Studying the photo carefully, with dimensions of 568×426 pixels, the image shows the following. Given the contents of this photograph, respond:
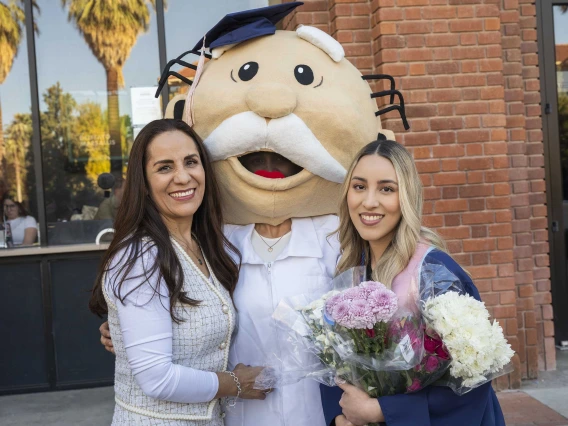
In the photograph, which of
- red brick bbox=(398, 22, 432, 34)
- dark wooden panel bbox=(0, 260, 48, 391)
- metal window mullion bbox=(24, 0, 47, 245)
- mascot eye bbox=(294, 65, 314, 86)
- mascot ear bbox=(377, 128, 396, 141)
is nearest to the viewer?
mascot eye bbox=(294, 65, 314, 86)

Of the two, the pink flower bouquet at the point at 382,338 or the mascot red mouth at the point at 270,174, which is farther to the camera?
the mascot red mouth at the point at 270,174

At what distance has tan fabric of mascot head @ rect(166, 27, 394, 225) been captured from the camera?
2744mm

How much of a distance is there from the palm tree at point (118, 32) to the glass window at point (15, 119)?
0.58 metres

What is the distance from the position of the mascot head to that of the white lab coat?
20 centimetres

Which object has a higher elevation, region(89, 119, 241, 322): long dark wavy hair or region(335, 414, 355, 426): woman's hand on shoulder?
region(89, 119, 241, 322): long dark wavy hair

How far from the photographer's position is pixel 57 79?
649 cm

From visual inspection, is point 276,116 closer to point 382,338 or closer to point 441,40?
point 382,338

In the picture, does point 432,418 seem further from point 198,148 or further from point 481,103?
point 481,103

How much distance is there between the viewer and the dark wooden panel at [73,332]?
6.00 metres

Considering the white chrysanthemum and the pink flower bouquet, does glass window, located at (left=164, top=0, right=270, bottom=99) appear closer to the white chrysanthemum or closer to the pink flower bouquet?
the pink flower bouquet

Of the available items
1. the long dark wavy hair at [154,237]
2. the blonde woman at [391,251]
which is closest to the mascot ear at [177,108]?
the long dark wavy hair at [154,237]

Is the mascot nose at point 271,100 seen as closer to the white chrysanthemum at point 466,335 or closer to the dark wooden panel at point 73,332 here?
the white chrysanthemum at point 466,335

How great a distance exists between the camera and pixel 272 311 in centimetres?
273

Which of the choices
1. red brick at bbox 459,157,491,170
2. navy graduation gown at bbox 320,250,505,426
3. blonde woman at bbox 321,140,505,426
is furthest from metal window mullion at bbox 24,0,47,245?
navy graduation gown at bbox 320,250,505,426
